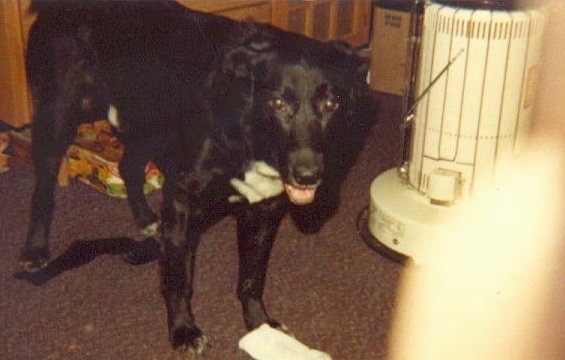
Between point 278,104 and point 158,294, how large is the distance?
0.75 m

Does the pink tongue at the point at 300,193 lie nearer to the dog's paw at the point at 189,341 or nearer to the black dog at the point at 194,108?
the black dog at the point at 194,108

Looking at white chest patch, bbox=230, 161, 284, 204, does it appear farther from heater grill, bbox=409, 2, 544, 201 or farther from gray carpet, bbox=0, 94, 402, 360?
heater grill, bbox=409, 2, 544, 201

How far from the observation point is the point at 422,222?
2.44 m

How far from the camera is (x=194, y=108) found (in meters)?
2.04

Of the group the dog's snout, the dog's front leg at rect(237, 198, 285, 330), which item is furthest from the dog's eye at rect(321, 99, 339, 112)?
the dog's front leg at rect(237, 198, 285, 330)

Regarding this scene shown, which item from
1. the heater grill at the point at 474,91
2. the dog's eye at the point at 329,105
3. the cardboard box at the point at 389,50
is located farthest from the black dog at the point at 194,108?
the cardboard box at the point at 389,50

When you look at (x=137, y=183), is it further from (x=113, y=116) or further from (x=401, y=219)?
(x=401, y=219)

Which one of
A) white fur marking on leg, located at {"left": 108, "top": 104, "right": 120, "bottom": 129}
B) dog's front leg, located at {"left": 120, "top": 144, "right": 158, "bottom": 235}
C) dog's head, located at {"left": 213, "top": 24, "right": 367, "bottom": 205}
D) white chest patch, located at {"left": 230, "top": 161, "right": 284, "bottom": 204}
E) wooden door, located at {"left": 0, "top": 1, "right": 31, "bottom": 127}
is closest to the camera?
dog's head, located at {"left": 213, "top": 24, "right": 367, "bottom": 205}

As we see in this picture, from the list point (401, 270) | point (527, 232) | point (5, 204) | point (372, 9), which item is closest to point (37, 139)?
point (5, 204)

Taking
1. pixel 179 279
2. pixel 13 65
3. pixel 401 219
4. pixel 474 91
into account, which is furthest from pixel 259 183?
pixel 13 65

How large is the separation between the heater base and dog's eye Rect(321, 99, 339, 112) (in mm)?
694

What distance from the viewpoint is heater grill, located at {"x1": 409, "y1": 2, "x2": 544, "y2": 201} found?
227 cm

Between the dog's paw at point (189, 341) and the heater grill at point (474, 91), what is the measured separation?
0.94 m

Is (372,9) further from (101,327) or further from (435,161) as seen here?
(101,327)
